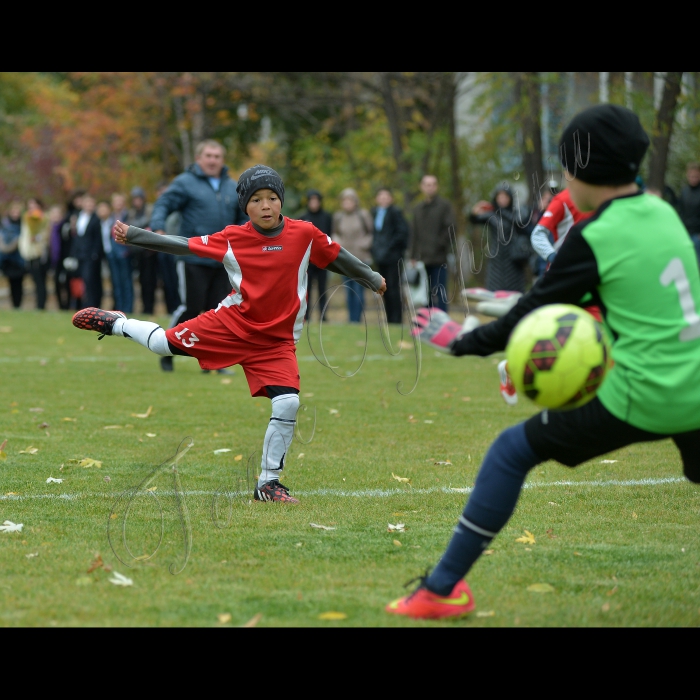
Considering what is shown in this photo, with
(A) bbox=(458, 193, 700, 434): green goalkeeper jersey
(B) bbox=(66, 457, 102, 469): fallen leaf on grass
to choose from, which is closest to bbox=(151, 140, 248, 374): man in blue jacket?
(B) bbox=(66, 457, 102, 469): fallen leaf on grass

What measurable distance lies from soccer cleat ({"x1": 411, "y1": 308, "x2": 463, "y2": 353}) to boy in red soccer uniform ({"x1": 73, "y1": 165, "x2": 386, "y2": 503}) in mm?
2216

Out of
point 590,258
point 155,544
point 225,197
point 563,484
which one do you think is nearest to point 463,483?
point 563,484

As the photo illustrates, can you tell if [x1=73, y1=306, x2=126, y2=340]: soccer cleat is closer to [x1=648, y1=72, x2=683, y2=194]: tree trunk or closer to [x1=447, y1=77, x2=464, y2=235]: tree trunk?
[x1=648, y1=72, x2=683, y2=194]: tree trunk

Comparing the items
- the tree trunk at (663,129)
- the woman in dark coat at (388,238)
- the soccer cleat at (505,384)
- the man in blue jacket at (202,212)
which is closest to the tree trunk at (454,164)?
the woman in dark coat at (388,238)

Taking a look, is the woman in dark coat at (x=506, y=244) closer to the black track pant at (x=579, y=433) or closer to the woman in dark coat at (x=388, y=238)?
the woman in dark coat at (x=388, y=238)

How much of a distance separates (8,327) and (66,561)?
554 inches

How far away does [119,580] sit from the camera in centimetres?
446

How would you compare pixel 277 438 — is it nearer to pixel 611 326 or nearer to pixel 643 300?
pixel 611 326

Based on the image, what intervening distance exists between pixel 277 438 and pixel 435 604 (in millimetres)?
2216

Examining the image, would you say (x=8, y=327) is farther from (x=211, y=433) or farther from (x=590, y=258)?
(x=590, y=258)

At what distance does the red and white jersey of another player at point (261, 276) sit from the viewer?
20.1ft

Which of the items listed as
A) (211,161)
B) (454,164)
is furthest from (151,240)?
(454,164)

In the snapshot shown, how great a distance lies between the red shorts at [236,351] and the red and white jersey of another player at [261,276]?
52 millimetres
